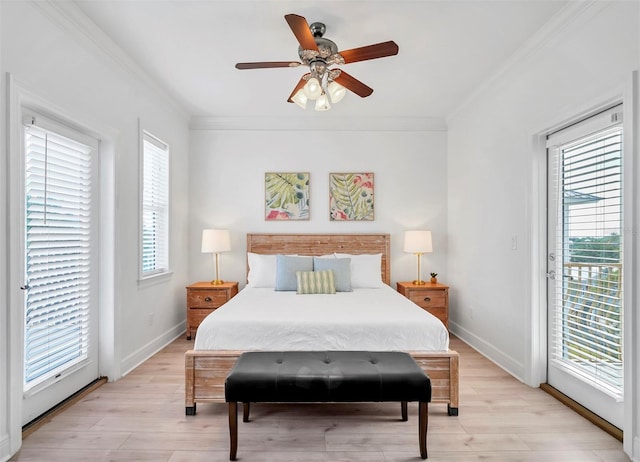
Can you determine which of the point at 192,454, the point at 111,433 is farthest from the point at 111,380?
the point at 192,454

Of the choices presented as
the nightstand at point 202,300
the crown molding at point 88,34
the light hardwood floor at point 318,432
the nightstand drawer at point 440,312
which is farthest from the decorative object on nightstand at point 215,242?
the nightstand drawer at point 440,312

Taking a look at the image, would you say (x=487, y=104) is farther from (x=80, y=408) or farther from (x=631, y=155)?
(x=80, y=408)

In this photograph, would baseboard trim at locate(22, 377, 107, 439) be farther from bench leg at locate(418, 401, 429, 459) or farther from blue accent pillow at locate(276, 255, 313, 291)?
bench leg at locate(418, 401, 429, 459)

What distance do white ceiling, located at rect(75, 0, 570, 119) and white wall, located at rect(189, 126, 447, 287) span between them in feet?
2.56

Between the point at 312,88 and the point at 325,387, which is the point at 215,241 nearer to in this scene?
the point at 312,88

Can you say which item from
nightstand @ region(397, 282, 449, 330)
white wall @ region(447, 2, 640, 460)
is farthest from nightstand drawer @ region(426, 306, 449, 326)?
white wall @ region(447, 2, 640, 460)

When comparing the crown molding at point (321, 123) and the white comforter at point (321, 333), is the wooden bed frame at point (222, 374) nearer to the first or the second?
the white comforter at point (321, 333)

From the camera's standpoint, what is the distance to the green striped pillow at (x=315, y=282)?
12.0 feet

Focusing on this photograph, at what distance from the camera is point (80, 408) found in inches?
102

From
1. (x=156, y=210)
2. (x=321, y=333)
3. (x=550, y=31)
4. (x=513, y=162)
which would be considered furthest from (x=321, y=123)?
(x=321, y=333)

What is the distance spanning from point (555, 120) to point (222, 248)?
3461 mm

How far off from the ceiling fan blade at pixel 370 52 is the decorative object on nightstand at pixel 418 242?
2469 mm

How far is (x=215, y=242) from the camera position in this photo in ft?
14.3

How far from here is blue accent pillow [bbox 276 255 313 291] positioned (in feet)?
12.6
